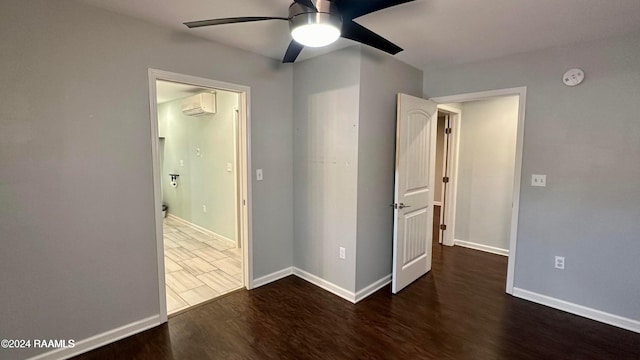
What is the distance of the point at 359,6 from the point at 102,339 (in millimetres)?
2836

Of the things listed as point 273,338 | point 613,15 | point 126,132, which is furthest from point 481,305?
point 126,132

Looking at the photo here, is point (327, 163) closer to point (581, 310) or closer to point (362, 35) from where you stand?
point (362, 35)

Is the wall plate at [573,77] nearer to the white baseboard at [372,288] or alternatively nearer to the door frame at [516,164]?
the door frame at [516,164]

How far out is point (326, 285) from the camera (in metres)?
3.00

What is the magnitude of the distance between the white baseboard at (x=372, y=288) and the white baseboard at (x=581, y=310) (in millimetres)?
1262

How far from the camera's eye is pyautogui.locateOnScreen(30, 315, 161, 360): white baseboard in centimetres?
195

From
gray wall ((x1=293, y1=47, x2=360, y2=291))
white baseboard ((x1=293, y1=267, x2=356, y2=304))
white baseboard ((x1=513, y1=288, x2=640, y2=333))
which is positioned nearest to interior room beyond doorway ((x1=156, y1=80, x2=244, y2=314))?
white baseboard ((x1=293, y1=267, x2=356, y2=304))

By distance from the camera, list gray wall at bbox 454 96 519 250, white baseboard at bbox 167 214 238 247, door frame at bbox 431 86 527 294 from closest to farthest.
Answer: door frame at bbox 431 86 527 294
gray wall at bbox 454 96 519 250
white baseboard at bbox 167 214 238 247

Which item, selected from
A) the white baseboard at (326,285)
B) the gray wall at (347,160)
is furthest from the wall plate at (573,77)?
the white baseboard at (326,285)

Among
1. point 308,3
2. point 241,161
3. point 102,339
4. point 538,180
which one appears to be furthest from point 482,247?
point 102,339

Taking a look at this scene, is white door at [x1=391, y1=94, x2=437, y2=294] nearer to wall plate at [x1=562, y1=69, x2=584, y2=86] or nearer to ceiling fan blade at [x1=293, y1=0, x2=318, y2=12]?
wall plate at [x1=562, y1=69, x2=584, y2=86]

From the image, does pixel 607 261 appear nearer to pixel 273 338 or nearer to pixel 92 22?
pixel 273 338

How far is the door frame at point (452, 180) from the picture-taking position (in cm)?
426

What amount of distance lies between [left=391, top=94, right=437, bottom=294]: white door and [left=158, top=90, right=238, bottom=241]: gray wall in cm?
229
